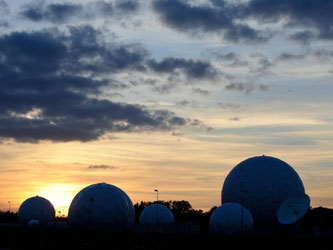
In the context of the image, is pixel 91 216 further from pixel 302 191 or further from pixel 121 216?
pixel 302 191

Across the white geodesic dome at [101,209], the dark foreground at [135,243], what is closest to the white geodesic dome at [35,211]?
the white geodesic dome at [101,209]

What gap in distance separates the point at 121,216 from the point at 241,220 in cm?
1977

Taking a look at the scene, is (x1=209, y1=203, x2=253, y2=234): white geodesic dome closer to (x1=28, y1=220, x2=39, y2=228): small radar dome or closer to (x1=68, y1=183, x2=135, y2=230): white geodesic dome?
(x1=68, y1=183, x2=135, y2=230): white geodesic dome

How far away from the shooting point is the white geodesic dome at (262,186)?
92.3m

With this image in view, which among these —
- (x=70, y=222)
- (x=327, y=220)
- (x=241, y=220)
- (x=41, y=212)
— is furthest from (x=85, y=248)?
(x=327, y=220)

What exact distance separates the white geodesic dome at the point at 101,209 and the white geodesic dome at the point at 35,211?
2535cm

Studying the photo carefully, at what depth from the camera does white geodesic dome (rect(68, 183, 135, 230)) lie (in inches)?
3455

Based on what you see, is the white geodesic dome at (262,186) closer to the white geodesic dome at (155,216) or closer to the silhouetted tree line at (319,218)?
the white geodesic dome at (155,216)

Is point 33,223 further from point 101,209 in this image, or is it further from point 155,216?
point 101,209

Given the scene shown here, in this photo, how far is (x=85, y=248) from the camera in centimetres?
3959

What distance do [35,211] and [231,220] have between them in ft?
161

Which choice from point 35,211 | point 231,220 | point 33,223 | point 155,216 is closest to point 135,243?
point 231,220

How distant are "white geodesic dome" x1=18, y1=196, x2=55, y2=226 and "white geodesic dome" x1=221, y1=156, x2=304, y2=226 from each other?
130 ft

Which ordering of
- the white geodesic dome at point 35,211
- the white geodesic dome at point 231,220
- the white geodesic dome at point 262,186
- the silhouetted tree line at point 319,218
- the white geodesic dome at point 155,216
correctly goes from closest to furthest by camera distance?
the white geodesic dome at point 231,220, the white geodesic dome at point 262,186, the white geodesic dome at point 155,216, the white geodesic dome at point 35,211, the silhouetted tree line at point 319,218
